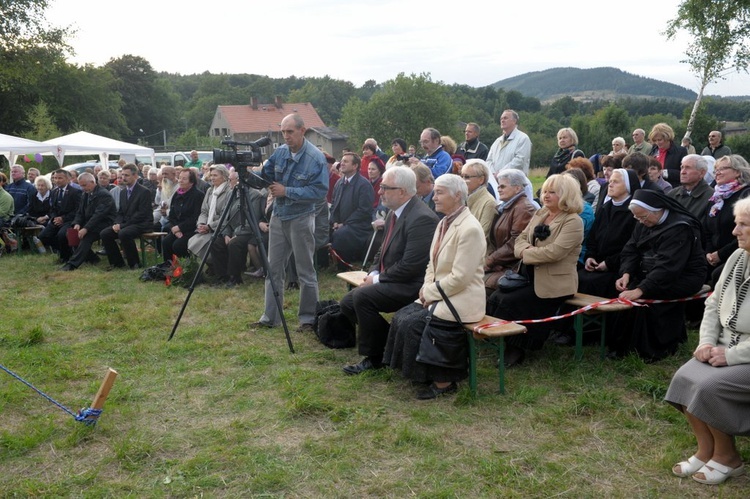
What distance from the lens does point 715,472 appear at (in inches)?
126

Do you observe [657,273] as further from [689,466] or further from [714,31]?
[714,31]

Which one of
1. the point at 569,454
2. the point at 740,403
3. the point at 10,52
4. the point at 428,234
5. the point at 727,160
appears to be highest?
the point at 10,52

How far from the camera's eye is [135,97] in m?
62.1

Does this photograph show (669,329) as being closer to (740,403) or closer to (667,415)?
(667,415)

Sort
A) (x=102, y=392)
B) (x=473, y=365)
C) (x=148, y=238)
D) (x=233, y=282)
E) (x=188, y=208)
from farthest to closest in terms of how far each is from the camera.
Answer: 1. (x=148, y=238)
2. (x=188, y=208)
3. (x=233, y=282)
4. (x=473, y=365)
5. (x=102, y=392)

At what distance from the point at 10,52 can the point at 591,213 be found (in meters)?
30.9

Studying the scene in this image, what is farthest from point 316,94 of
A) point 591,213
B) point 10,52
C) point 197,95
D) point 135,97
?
point 591,213

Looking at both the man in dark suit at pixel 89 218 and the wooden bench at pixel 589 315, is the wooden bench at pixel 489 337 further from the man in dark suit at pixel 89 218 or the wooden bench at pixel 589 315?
the man in dark suit at pixel 89 218

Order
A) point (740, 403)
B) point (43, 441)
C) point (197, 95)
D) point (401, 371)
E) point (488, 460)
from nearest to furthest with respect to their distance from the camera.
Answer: point (740, 403) < point (488, 460) < point (43, 441) < point (401, 371) < point (197, 95)

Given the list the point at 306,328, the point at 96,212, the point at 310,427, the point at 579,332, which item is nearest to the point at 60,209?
the point at 96,212

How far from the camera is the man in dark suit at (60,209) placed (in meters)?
10.8

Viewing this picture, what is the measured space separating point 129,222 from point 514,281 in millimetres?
6898

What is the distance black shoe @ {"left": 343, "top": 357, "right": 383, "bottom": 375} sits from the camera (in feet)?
16.3

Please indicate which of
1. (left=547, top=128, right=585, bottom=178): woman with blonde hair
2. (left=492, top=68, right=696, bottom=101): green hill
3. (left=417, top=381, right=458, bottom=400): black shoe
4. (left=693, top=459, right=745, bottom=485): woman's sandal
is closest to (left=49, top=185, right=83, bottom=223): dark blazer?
(left=547, top=128, right=585, bottom=178): woman with blonde hair
